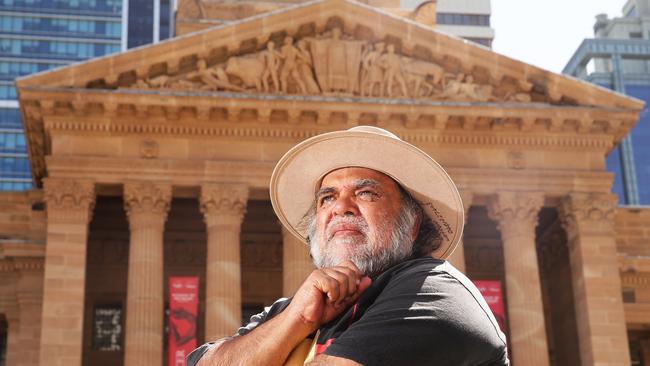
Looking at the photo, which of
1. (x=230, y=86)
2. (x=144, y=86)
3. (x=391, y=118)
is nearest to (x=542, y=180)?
(x=391, y=118)

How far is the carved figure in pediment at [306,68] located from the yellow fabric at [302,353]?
29.9m

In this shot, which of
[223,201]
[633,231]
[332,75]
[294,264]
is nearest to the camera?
[294,264]

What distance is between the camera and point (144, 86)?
107 feet

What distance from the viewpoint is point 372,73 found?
3362cm

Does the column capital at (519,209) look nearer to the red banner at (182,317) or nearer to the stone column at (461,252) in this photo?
the stone column at (461,252)

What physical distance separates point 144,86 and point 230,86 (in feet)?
8.35

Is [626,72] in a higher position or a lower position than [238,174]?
higher

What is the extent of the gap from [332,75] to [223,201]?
5.05 meters

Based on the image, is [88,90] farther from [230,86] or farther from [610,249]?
[610,249]

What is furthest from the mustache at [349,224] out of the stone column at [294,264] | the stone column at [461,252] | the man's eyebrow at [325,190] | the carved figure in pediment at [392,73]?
the carved figure in pediment at [392,73]

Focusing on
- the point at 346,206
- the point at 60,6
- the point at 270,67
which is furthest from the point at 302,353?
the point at 60,6

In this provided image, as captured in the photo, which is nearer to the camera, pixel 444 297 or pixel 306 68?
pixel 444 297

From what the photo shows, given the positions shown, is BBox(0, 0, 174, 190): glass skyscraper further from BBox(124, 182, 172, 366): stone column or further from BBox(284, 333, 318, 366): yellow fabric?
BBox(284, 333, 318, 366): yellow fabric

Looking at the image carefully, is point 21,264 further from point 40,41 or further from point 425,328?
point 40,41
